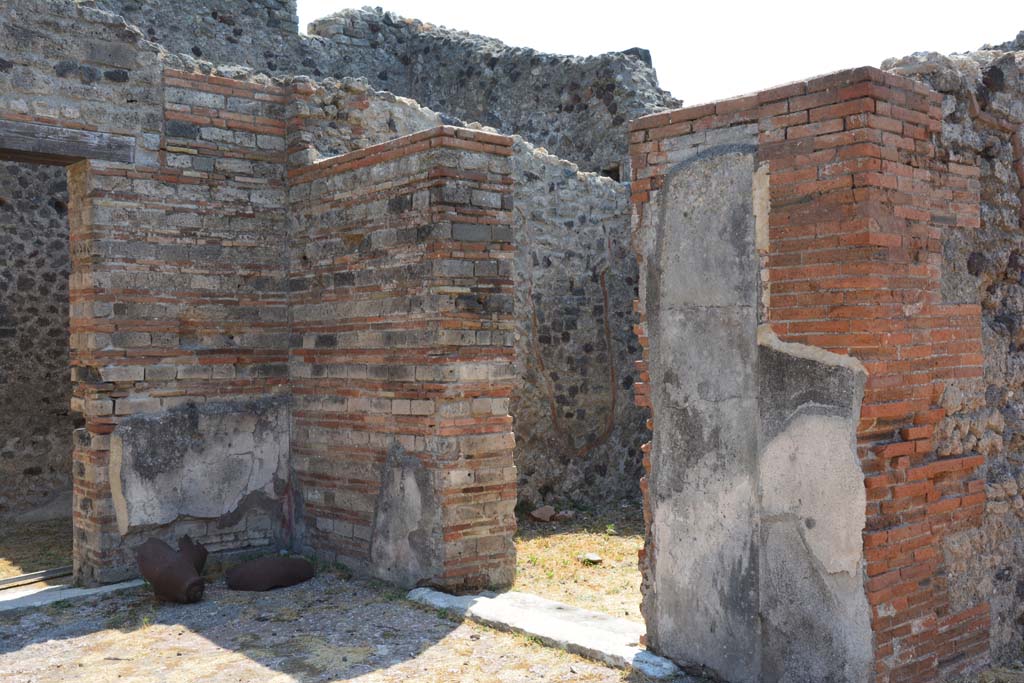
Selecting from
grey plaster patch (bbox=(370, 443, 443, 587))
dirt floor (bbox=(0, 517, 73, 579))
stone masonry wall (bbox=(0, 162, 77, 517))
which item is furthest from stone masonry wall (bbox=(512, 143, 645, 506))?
stone masonry wall (bbox=(0, 162, 77, 517))

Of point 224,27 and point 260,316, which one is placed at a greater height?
point 224,27

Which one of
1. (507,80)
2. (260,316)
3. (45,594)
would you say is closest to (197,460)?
(260,316)

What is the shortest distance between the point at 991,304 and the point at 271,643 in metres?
4.08

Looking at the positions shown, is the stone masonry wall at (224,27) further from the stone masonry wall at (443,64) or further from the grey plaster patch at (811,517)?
the grey plaster patch at (811,517)

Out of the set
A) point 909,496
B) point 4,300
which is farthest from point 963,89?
point 4,300

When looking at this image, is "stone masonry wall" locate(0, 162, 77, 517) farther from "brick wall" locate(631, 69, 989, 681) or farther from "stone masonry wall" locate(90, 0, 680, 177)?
"brick wall" locate(631, 69, 989, 681)

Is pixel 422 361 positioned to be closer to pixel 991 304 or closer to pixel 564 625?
pixel 564 625

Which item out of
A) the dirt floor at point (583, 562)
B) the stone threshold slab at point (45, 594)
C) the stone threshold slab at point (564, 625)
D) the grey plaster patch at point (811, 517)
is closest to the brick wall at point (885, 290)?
the grey plaster patch at point (811, 517)

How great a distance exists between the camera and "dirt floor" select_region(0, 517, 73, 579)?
25.6 ft

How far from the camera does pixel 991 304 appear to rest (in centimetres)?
471

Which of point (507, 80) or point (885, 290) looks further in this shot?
point (507, 80)

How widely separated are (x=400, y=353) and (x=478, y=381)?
21.8 inches

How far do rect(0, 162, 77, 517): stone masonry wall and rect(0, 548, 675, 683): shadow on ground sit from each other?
4204 mm

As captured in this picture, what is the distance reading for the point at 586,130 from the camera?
12133 millimetres
